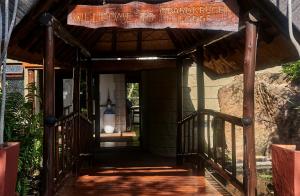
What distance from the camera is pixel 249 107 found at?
4883 millimetres

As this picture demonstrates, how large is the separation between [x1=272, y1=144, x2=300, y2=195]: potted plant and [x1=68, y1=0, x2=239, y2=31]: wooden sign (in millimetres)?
1526

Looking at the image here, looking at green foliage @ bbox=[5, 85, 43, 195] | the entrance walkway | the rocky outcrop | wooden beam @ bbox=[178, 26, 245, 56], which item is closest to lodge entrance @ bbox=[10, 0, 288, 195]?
wooden beam @ bbox=[178, 26, 245, 56]

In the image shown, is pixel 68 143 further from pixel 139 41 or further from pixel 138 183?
pixel 139 41

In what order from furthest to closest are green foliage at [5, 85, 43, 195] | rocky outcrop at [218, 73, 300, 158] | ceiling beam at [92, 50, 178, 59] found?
1. rocky outcrop at [218, 73, 300, 158]
2. ceiling beam at [92, 50, 178, 59]
3. green foliage at [5, 85, 43, 195]

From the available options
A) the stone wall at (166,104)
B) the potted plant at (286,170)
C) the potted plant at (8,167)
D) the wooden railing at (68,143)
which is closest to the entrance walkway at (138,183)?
the wooden railing at (68,143)

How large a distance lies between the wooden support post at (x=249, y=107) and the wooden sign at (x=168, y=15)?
19 centimetres

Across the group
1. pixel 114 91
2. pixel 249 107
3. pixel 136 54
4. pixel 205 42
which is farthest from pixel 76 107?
pixel 114 91

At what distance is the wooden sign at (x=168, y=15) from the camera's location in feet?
16.2

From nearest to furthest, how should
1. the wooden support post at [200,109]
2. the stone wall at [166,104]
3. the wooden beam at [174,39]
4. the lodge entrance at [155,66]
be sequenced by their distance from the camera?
the lodge entrance at [155,66], the wooden support post at [200,109], the wooden beam at [174,39], the stone wall at [166,104]

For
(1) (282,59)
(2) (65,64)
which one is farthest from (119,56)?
(1) (282,59)

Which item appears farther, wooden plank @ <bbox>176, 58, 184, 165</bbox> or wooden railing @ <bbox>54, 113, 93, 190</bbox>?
wooden plank @ <bbox>176, 58, 184, 165</bbox>

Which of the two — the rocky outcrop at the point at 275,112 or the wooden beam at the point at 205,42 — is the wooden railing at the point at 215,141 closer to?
the wooden beam at the point at 205,42

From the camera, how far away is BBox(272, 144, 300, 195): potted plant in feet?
12.3

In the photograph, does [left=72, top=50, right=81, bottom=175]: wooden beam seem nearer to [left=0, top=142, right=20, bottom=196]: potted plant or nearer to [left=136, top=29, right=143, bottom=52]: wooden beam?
[left=136, top=29, right=143, bottom=52]: wooden beam
